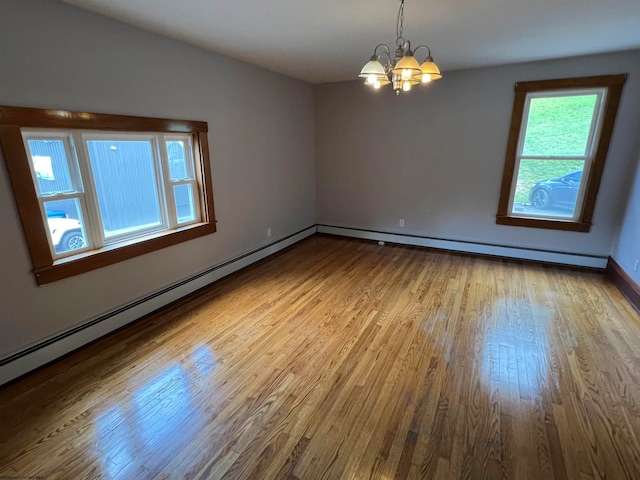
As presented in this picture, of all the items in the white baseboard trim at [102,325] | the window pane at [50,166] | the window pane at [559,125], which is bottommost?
the white baseboard trim at [102,325]

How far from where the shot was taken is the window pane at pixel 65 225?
2.36 meters

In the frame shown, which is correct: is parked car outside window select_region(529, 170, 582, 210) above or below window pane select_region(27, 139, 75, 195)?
below

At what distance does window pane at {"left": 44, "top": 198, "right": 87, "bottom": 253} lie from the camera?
2361 mm

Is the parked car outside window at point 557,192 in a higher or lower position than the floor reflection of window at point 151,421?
higher

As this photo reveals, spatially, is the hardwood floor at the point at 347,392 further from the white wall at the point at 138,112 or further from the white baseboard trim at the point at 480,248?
the white baseboard trim at the point at 480,248

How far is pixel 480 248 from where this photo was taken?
180 inches

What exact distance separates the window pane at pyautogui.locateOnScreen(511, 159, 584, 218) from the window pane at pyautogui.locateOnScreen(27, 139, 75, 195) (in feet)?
16.1

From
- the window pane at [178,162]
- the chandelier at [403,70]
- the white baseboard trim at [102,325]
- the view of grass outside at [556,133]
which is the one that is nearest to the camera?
the chandelier at [403,70]

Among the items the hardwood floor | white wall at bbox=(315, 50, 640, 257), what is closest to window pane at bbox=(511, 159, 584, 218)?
white wall at bbox=(315, 50, 640, 257)

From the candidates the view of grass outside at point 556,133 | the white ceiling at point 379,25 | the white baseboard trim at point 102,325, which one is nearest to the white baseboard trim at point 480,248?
the view of grass outside at point 556,133

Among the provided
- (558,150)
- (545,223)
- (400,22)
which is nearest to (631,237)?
(545,223)

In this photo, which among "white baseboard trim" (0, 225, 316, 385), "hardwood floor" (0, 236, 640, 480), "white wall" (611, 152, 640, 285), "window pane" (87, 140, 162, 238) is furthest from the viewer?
"white wall" (611, 152, 640, 285)

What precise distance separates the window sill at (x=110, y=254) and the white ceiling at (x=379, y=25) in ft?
5.88

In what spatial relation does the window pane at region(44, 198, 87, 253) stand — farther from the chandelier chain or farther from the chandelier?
the chandelier chain
